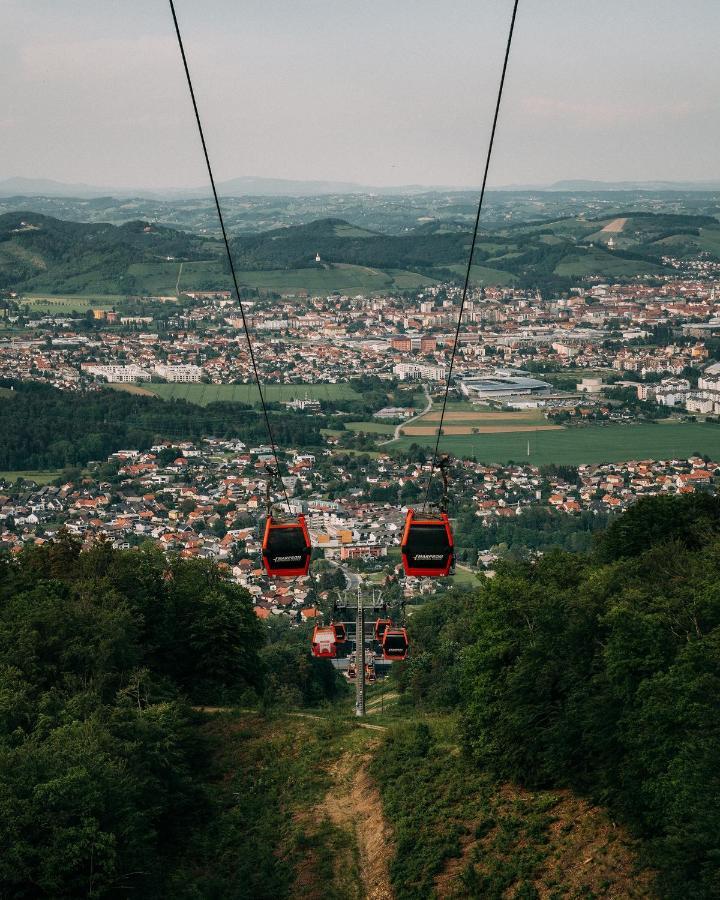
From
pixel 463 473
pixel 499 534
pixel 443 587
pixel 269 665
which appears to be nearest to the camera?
pixel 269 665

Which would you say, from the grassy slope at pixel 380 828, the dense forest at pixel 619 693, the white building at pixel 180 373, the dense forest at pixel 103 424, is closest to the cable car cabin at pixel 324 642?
the grassy slope at pixel 380 828

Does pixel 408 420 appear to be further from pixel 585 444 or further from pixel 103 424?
pixel 103 424

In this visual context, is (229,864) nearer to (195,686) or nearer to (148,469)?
(195,686)

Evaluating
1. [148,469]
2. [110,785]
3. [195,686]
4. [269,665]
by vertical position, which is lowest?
[148,469]

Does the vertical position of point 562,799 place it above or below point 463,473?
above

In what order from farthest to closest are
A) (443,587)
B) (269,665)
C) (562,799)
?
(443,587) → (269,665) → (562,799)

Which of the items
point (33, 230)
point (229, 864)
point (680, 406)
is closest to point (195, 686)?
point (229, 864)
